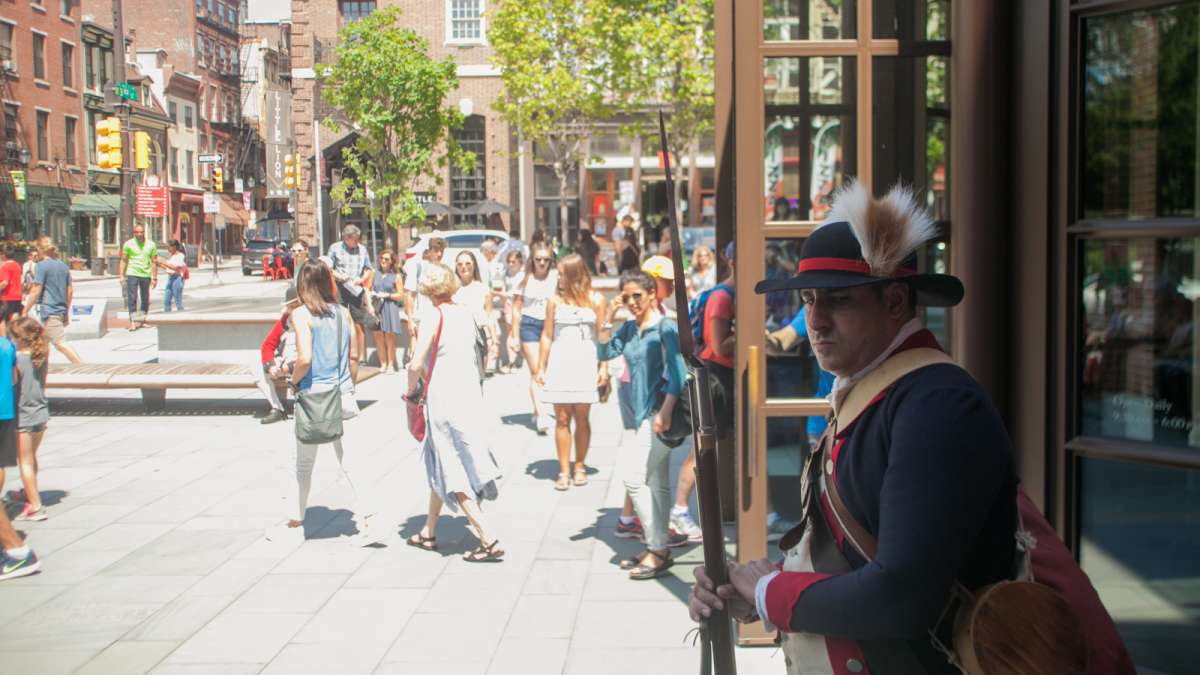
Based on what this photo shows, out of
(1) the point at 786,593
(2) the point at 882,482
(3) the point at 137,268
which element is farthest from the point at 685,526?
(3) the point at 137,268

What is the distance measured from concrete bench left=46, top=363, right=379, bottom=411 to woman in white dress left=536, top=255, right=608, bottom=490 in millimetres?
4391

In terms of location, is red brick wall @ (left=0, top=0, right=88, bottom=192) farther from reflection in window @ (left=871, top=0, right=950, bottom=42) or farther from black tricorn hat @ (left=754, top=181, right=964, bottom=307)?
black tricorn hat @ (left=754, top=181, right=964, bottom=307)

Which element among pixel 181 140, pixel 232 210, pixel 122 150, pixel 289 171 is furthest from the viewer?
pixel 232 210

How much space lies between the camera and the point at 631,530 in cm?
732

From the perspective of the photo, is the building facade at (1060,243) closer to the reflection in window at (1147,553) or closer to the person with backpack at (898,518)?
the reflection in window at (1147,553)

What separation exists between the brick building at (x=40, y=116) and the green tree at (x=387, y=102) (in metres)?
23.3

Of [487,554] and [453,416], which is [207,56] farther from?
[487,554]

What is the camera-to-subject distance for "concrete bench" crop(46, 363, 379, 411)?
1199 cm

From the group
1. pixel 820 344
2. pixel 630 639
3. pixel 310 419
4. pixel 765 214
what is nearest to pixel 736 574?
pixel 820 344

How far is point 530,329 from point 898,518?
9690 millimetres

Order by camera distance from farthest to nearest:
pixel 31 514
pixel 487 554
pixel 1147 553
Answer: pixel 31 514
pixel 487 554
pixel 1147 553

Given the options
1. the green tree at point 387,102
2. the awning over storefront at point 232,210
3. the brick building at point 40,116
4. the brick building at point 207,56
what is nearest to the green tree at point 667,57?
the green tree at point 387,102

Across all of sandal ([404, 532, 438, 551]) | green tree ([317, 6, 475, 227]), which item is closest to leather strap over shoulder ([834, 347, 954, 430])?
sandal ([404, 532, 438, 551])

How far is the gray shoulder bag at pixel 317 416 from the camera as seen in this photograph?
716 centimetres
